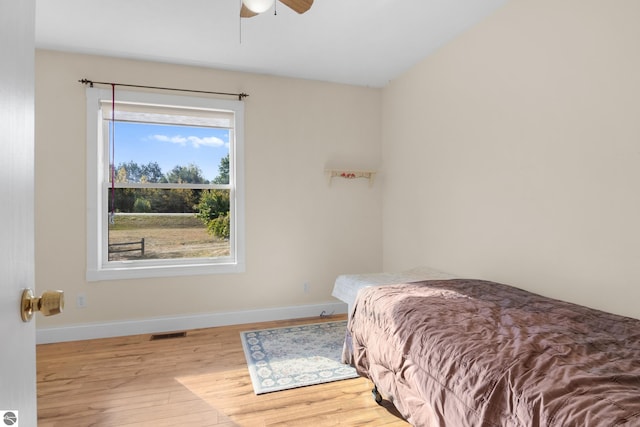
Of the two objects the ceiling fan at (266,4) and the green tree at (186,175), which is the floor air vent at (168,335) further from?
A: the ceiling fan at (266,4)

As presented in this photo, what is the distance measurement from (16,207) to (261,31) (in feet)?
8.15

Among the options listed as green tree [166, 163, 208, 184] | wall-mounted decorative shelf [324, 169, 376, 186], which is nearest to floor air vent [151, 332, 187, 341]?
green tree [166, 163, 208, 184]

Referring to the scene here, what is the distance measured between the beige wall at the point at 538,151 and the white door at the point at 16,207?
235cm

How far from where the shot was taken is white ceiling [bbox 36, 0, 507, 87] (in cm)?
229

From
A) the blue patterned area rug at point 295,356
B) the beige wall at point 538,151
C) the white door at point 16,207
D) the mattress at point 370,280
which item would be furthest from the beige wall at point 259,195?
the white door at point 16,207

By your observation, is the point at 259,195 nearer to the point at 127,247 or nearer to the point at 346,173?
the point at 346,173

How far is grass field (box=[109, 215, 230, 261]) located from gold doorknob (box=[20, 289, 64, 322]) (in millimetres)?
2779

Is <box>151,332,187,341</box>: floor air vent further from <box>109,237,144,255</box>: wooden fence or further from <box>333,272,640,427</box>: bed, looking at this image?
<box>333,272,640,427</box>: bed

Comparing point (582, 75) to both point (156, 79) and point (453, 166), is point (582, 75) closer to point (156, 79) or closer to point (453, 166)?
point (453, 166)

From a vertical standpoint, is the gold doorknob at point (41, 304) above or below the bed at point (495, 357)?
above

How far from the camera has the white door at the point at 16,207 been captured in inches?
20.8

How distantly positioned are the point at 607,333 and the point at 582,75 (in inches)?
55.1

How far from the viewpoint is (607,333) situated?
1.40m

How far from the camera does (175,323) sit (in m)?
3.14
